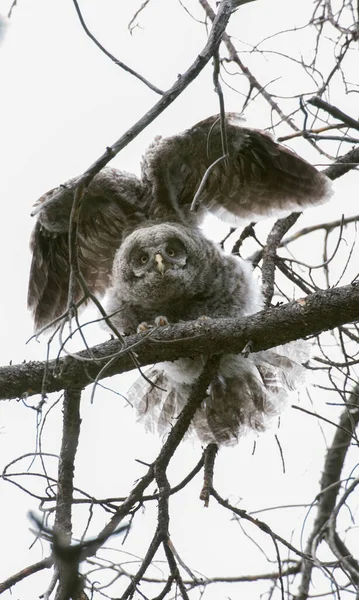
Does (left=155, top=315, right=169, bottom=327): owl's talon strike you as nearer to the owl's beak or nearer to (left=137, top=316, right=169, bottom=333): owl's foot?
(left=137, top=316, right=169, bottom=333): owl's foot

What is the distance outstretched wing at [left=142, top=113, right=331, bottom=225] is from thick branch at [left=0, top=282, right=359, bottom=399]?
1423 millimetres

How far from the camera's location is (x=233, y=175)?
4789 mm

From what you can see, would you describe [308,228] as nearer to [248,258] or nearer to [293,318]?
[248,258]

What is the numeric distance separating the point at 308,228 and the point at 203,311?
100 cm

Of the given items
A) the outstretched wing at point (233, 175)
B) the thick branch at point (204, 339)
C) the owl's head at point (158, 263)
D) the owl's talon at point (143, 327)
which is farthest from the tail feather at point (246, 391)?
the thick branch at point (204, 339)

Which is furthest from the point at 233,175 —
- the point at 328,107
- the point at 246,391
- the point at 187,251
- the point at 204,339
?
the point at 328,107

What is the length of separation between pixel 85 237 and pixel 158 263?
936mm

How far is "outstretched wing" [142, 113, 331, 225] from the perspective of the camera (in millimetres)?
4405

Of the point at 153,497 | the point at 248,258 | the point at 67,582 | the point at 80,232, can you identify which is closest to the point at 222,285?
the point at 248,258

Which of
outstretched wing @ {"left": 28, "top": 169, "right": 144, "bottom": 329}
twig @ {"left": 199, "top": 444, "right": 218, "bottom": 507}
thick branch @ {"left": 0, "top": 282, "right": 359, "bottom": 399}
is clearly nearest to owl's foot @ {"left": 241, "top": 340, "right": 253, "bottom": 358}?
thick branch @ {"left": 0, "top": 282, "right": 359, "bottom": 399}

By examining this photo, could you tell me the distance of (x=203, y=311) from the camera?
14.8 feet

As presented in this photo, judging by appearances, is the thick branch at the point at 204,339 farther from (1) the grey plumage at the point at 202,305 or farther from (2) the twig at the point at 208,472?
(1) the grey plumage at the point at 202,305

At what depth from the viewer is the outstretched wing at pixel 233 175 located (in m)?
4.40

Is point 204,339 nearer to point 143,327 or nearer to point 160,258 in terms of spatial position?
point 143,327
